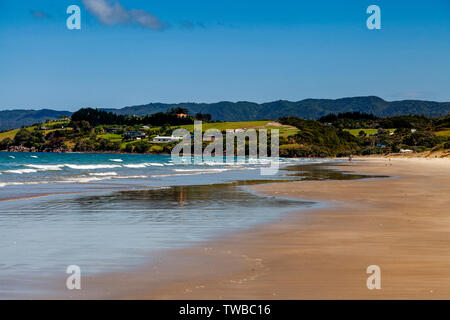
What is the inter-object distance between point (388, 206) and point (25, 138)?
192351mm

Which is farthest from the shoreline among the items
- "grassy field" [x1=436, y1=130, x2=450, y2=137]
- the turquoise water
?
"grassy field" [x1=436, y1=130, x2=450, y2=137]

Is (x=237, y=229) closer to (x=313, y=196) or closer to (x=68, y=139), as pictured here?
(x=313, y=196)

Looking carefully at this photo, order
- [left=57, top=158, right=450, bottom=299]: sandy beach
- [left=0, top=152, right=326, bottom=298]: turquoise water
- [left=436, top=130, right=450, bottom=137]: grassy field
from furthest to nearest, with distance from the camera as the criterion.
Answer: [left=436, top=130, right=450, bottom=137]: grassy field
[left=0, top=152, right=326, bottom=298]: turquoise water
[left=57, top=158, right=450, bottom=299]: sandy beach

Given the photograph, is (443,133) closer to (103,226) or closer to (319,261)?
(103,226)

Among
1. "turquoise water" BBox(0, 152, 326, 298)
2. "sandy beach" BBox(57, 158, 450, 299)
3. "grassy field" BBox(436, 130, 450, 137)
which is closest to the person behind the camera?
"sandy beach" BBox(57, 158, 450, 299)

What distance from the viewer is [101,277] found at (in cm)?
793

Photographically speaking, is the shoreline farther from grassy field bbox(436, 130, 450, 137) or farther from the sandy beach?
grassy field bbox(436, 130, 450, 137)

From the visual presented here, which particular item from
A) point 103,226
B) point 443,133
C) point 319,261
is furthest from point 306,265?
point 443,133

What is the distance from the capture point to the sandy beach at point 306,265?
707cm

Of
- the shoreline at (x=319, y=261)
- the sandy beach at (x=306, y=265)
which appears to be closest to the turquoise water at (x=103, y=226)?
the sandy beach at (x=306, y=265)

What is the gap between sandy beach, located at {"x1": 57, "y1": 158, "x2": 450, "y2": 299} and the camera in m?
7.07

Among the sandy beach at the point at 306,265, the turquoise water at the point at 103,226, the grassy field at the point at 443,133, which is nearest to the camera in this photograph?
the sandy beach at the point at 306,265

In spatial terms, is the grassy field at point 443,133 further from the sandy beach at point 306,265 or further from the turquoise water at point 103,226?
the sandy beach at point 306,265
